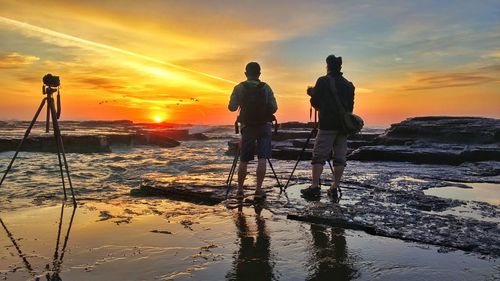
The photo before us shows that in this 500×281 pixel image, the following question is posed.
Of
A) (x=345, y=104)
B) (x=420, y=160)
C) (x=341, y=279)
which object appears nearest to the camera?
(x=341, y=279)

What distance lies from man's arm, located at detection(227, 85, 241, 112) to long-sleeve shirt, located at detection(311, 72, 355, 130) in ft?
4.48

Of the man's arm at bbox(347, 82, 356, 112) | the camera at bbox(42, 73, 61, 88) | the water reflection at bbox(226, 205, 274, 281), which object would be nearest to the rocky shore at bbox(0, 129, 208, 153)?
the camera at bbox(42, 73, 61, 88)

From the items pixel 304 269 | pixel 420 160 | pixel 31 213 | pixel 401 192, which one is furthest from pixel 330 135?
pixel 420 160

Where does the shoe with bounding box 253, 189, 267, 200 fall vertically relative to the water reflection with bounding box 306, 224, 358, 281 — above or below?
above

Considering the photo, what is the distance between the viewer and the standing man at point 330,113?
277 inches

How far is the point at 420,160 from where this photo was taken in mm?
13938

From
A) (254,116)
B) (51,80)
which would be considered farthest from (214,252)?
(51,80)

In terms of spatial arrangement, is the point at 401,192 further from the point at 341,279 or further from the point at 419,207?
the point at 341,279

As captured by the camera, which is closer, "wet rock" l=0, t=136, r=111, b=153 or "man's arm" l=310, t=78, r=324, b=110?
"man's arm" l=310, t=78, r=324, b=110

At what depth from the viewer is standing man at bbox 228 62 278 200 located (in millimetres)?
6855

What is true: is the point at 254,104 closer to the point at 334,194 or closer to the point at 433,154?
the point at 334,194

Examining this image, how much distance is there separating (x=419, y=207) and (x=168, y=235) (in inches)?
154

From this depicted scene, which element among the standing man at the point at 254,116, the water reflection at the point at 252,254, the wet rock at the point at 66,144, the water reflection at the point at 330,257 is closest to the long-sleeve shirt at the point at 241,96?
the standing man at the point at 254,116

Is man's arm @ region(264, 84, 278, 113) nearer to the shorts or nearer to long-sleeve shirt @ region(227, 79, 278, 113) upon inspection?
long-sleeve shirt @ region(227, 79, 278, 113)
